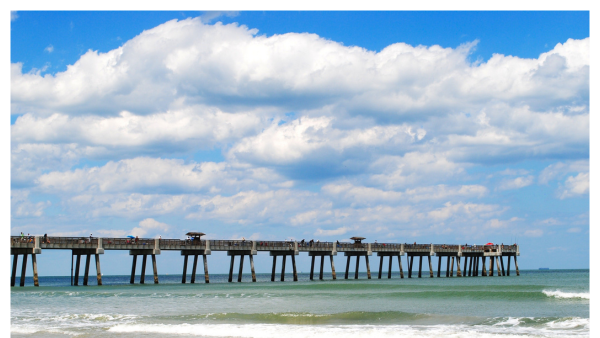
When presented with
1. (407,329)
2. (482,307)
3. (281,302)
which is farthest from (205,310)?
(482,307)

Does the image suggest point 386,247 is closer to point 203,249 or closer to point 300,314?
point 203,249

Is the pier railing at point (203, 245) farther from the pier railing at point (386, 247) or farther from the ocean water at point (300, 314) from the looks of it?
the ocean water at point (300, 314)

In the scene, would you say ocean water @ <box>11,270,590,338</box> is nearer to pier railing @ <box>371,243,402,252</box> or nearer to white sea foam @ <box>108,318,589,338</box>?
white sea foam @ <box>108,318,589,338</box>

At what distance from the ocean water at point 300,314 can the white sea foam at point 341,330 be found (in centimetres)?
4

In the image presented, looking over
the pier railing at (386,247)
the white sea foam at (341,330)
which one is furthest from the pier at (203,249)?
the white sea foam at (341,330)

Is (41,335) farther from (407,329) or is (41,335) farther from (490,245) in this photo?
(490,245)

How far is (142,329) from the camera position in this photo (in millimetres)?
21297

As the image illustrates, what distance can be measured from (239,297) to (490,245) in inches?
1760

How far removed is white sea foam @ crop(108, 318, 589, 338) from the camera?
1934 centimetres

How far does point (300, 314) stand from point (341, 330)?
16.4ft

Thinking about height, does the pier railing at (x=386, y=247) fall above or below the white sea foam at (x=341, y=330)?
above

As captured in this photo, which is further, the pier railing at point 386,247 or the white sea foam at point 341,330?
the pier railing at point 386,247

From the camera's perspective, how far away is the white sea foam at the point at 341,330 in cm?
1934

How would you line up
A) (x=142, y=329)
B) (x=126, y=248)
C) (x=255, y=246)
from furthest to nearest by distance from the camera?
(x=255, y=246) < (x=126, y=248) < (x=142, y=329)
